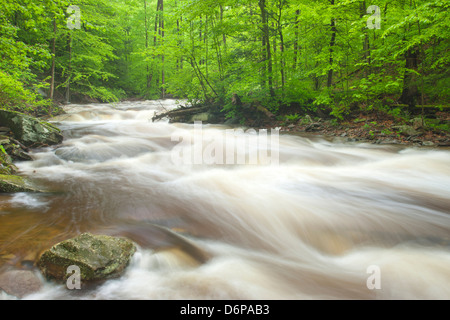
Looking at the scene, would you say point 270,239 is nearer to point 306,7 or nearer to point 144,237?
point 144,237

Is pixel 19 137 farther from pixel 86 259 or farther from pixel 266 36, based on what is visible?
pixel 266 36

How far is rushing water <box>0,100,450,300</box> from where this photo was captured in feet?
6.66

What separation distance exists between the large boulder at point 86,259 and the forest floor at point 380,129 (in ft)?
23.7

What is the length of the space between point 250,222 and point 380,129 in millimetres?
6463

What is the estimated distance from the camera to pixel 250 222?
3244 mm

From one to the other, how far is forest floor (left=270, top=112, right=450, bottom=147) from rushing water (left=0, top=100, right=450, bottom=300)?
2.97 feet

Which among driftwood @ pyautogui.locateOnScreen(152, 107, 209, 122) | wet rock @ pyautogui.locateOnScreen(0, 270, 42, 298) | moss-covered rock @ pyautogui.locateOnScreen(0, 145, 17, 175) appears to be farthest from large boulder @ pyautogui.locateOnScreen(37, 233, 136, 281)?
driftwood @ pyautogui.locateOnScreen(152, 107, 209, 122)

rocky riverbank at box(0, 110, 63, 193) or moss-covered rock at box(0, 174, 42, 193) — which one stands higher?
rocky riverbank at box(0, 110, 63, 193)

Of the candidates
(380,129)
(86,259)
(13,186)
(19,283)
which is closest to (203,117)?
(380,129)

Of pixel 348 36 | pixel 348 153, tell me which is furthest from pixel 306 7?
pixel 348 153

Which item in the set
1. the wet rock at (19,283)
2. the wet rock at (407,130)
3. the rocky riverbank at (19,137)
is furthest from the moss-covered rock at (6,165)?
the wet rock at (407,130)

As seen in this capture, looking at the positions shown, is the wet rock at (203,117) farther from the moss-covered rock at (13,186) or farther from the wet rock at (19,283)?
the wet rock at (19,283)

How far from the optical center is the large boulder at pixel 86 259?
1902 millimetres

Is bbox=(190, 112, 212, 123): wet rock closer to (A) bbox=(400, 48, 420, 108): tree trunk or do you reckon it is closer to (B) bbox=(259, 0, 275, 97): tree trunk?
(B) bbox=(259, 0, 275, 97): tree trunk
